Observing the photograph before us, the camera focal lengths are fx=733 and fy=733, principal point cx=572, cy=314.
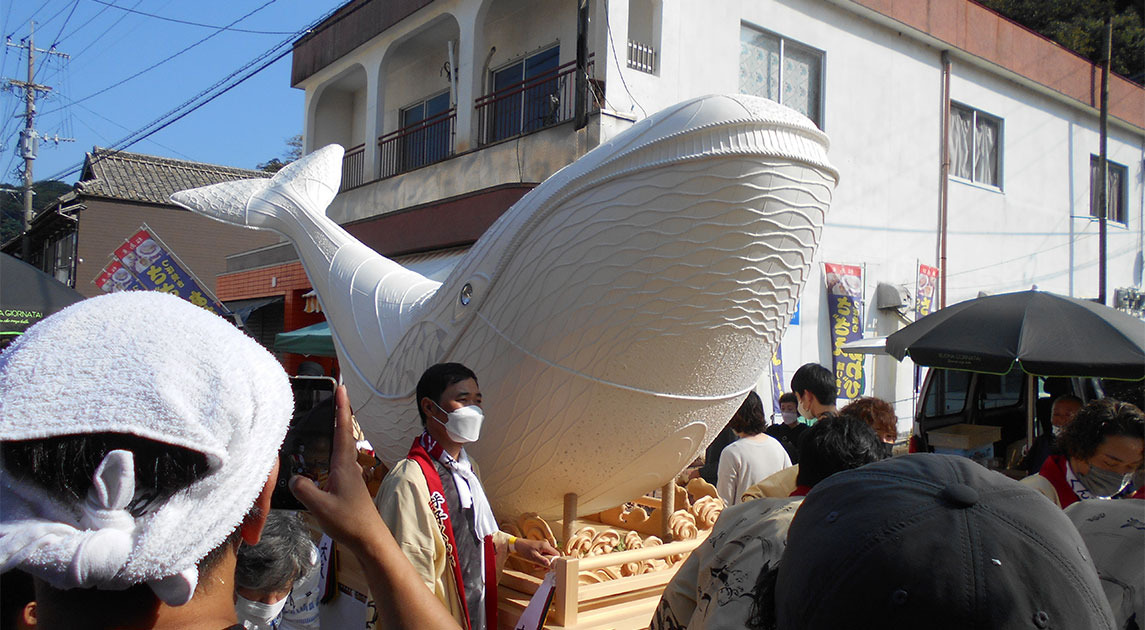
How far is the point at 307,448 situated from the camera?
3.65 ft

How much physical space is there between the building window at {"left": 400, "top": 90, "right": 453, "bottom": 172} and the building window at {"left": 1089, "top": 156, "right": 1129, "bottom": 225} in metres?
10.2

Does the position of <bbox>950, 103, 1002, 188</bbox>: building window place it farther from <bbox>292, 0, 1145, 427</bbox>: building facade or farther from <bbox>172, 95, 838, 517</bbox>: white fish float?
<bbox>172, 95, 838, 517</bbox>: white fish float

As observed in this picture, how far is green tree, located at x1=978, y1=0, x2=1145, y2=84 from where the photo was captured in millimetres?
14383

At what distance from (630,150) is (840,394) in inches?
269

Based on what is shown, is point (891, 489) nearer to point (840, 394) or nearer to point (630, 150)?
point (630, 150)

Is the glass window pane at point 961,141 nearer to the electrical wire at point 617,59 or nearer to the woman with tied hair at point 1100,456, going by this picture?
the electrical wire at point 617,59

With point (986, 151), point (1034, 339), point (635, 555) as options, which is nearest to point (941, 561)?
point (635, 555)

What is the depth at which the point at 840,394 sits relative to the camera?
828cm

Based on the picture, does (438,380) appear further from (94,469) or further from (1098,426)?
(1098,426)

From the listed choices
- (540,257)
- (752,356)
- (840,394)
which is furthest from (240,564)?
(840,394)

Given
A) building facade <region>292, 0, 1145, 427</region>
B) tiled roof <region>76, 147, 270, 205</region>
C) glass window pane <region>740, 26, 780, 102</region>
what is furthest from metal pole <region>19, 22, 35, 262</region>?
glass window pane <region>740, 26, 780, 102</region>

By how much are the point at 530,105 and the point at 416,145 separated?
2.57m

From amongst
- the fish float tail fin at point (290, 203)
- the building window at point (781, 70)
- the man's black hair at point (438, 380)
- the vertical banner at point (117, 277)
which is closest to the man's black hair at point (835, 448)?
the man's black hair at point (438, 380)

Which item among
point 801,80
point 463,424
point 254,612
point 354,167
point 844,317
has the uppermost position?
point 801,80
